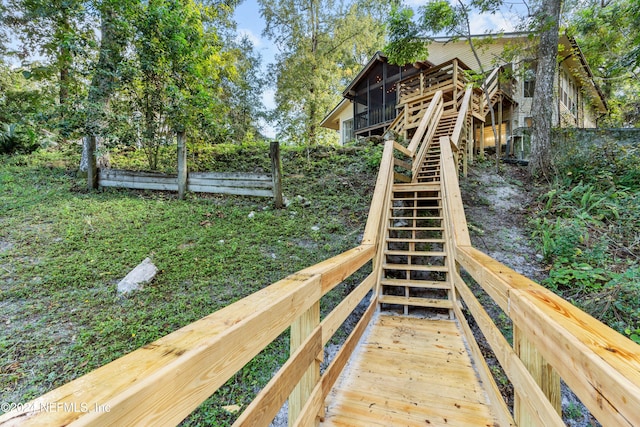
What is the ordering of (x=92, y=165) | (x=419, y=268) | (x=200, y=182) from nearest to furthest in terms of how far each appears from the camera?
(x=419, y=268), (x=200, y=182), (x=92, y=165)

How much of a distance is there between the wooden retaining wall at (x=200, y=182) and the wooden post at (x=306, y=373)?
4351 mm

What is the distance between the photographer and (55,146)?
10.3 meters

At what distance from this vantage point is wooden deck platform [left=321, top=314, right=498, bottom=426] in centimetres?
154

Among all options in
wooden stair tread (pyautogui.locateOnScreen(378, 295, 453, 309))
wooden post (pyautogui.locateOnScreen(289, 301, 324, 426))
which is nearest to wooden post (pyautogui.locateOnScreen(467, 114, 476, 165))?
wooden stair tread (pyautogui.locateOnScreen(378, 295, 453, 309))

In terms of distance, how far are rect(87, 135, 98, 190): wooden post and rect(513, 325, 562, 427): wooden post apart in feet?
26.0

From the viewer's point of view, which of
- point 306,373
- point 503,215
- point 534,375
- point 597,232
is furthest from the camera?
point 503,215

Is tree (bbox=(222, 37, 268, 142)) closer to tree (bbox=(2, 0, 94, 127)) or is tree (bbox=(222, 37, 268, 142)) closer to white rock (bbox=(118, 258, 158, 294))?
tree (bbox=(2, 0, 94, 127))

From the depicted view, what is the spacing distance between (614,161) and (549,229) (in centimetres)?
282

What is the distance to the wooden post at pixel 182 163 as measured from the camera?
594 cm

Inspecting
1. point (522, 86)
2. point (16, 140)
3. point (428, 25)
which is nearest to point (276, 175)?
point (428, 25)

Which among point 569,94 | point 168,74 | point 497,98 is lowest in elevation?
point 168,74

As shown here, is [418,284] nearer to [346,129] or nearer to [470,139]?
[470,139]

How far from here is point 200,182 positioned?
19.9ft

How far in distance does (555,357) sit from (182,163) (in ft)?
21.5
